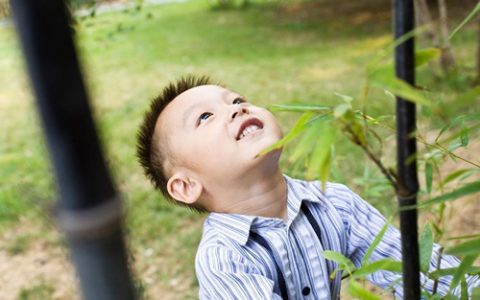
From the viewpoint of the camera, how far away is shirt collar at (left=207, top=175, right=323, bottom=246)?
139 centimetres

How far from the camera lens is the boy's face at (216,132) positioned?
→ 1360mm

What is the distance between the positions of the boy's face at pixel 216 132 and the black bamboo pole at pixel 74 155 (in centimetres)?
88

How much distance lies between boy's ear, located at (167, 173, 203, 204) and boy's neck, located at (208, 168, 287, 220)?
0.19 feet

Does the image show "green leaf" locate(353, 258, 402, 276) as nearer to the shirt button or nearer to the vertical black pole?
the vertical black pole

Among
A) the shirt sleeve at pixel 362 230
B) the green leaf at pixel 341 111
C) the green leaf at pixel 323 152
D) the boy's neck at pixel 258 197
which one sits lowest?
the shirt sleeve at pixel 362 230

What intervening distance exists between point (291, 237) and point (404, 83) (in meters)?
0.84

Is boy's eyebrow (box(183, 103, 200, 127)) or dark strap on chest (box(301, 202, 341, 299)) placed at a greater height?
boy's eyebrow (box(183, 103, 200, 127))

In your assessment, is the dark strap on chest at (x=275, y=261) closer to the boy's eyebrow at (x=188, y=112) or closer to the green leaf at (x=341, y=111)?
the boy's eyebrow at (x=188, y=112)

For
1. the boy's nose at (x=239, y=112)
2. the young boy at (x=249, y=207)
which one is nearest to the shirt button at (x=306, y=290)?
the young boy at (x=249, y=207)

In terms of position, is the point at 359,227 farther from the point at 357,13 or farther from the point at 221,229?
the point at 357,13

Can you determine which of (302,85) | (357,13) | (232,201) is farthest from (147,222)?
(357,13)

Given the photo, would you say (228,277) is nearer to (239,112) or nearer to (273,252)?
(273,252)

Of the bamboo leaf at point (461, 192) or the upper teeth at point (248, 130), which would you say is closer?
the bamboo leaf at point (461, 192)

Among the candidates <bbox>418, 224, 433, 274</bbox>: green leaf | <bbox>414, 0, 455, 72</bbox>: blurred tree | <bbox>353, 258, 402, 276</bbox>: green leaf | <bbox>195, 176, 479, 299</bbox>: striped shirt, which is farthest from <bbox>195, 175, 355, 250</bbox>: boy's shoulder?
<bbox>414, 0, 455, 72</bbox>: blurred tree
